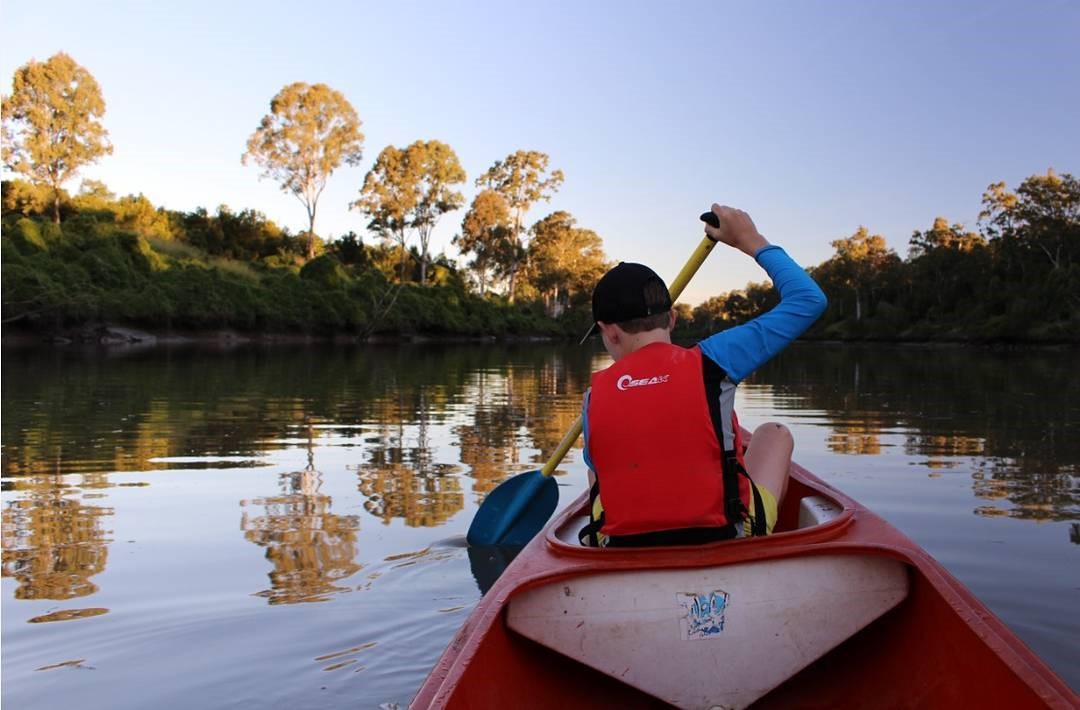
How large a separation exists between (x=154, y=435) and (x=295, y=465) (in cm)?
219

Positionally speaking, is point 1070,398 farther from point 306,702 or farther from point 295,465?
point 306,702

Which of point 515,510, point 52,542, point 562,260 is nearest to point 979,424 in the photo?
point 515,510

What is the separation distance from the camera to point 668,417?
224cm

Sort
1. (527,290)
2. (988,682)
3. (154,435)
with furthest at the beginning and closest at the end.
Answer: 1. (527,290)
2. (154,435)
3. (988,682)

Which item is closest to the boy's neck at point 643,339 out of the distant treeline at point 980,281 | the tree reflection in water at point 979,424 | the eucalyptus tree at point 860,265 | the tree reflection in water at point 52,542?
the tree reflection in water at point 52,542

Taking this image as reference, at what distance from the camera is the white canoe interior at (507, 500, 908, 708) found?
214 cm

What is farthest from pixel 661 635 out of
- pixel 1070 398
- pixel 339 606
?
pixel 1070 398

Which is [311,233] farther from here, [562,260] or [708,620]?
[708,620]

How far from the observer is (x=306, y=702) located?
2652 millimetres

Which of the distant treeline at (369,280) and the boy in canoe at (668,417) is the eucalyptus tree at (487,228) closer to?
the distant treeline at (369,280)

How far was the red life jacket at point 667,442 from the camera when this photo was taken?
88.4 inches

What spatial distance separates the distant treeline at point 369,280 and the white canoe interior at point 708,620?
2948 cm

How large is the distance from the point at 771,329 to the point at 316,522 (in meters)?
3.32

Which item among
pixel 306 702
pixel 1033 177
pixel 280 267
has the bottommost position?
pixel 306 702
